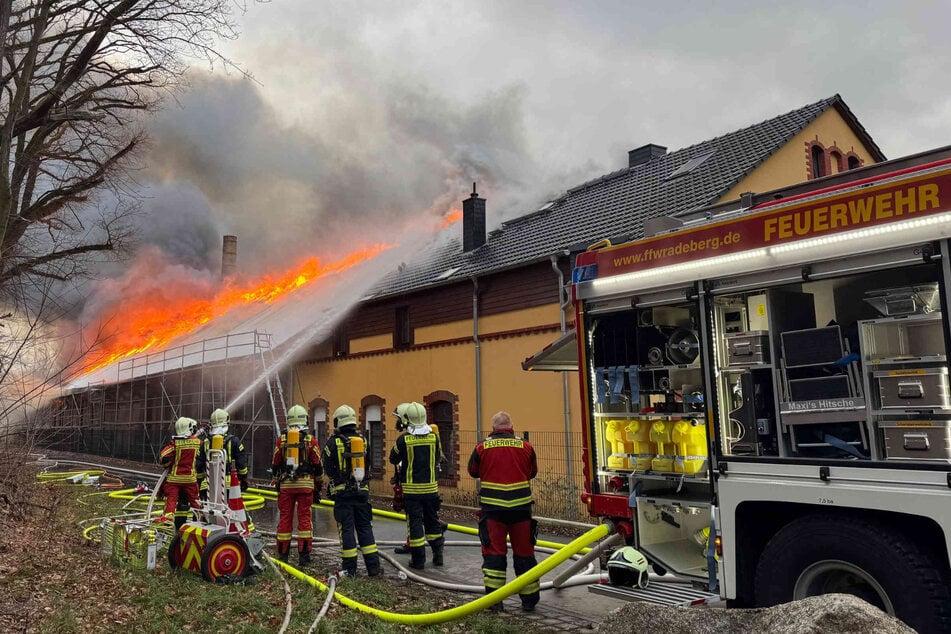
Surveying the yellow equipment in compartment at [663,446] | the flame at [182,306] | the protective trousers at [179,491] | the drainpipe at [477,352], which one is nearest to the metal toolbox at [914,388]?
the yellow equipment in compartment at [663,446]

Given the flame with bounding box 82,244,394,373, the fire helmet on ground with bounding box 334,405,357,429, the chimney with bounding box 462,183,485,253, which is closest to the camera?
the fire helmet on ground with bounding box 334,405,357,429

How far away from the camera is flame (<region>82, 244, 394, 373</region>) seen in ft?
91.6

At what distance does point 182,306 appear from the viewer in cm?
3419

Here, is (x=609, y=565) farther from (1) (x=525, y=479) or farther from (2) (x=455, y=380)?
(2) (x=455, y=380)

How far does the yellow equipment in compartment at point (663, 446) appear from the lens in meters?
5.79

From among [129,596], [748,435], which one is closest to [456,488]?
[129,596]

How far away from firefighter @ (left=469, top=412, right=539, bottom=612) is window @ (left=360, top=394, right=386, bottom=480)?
12.9m

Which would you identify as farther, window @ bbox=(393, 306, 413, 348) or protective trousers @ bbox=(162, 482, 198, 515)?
window @ bbox=(393, 306, 413, 348)

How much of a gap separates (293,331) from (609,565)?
17.8m

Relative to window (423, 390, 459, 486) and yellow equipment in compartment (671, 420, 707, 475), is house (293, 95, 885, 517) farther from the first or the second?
yellow equipment in compartment (671, 420, 707, 475)

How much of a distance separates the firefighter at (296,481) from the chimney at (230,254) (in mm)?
31280

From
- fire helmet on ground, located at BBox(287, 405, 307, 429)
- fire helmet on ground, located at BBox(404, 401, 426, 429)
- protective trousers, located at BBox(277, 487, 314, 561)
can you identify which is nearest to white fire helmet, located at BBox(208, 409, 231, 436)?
fire helmet on ground, located at BBox(287, 405, 307, 429)

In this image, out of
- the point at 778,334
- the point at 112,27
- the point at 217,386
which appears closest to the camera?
the point at 778,334

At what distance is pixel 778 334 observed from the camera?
4988mm
